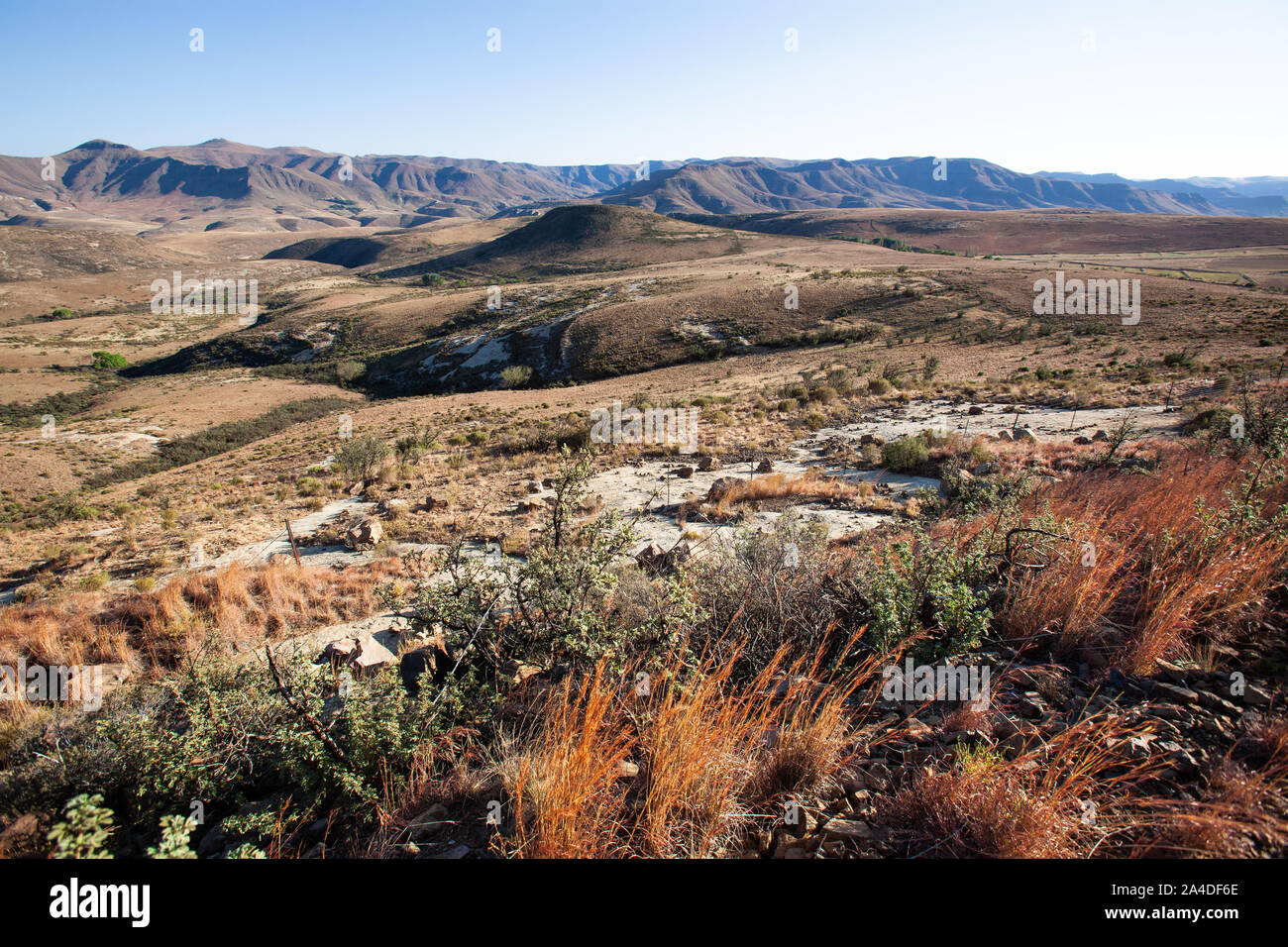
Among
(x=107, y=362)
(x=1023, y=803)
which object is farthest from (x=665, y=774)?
(x=107, y=362)

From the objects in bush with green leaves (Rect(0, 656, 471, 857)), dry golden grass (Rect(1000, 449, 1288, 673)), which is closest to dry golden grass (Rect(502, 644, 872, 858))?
bush with green leaves (Rect(0, 656, 471, 857))

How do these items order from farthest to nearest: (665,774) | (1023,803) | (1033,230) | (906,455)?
(1033,230) → (906,455) → (665,774) → (1023,803)

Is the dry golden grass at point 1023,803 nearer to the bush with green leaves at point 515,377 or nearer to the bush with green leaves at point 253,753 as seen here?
the bush with green leaves at point 253,753

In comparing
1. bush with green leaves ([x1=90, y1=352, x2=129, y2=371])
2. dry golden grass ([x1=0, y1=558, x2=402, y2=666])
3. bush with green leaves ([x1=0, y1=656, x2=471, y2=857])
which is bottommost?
dry golden grass ([x1=0, y1=558, x2=402, y2=666])

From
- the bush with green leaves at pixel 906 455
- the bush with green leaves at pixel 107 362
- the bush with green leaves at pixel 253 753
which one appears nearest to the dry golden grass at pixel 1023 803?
the bush with green leaves at pixel 253 753

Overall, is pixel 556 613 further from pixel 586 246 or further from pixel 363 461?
pixel 586 246

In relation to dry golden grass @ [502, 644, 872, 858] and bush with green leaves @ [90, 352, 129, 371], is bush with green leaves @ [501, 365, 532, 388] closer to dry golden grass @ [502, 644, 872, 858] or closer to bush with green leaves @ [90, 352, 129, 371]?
dry golden grass @ [502, 644, 872, 858]

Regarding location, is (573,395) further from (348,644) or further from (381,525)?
(348,644)

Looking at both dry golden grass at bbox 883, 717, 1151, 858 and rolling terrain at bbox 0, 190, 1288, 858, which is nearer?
dry golden grass at bbox 883, 717, 1151, 858

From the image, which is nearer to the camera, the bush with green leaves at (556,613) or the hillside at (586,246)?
the bush with green leaves at (556,613)

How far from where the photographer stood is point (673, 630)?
11.6ft

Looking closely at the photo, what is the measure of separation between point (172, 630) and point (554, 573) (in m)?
5.56

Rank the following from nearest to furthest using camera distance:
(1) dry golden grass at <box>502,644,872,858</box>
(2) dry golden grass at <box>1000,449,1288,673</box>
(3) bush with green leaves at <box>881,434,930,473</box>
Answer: (1) dry golden grass at <box>502,644,872,858</box>
(2) dry golden grass at <box>1000,449,1288,673</box>
(3) bush with green leaves at <box>881,434,930,473</box>
